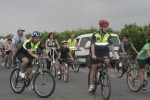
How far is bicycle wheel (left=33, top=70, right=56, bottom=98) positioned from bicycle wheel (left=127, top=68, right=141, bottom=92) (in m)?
2.56

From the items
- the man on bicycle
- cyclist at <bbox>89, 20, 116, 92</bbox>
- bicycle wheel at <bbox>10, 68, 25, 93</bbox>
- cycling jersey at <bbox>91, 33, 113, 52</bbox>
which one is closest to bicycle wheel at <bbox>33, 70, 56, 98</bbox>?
Result: the man on bicycle

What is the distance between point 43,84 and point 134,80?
272cm

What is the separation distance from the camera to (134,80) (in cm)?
990

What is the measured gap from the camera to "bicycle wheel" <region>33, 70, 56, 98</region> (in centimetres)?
863

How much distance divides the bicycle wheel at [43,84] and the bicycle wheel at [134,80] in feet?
8.41

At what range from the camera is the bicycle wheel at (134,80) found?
9.76m

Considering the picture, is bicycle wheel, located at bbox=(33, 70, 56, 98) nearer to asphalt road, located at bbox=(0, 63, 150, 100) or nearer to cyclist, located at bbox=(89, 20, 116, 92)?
asphalt road, located at bbox=(0, 63, 150, 100)

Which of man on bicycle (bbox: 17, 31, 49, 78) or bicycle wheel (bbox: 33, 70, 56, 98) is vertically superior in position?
man on bicycle (bbox: 17, 31, 49, 78)

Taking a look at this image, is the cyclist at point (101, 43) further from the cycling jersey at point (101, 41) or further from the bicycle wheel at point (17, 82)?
the bicycle wheel at point (17, 82)

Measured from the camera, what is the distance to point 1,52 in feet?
70.7

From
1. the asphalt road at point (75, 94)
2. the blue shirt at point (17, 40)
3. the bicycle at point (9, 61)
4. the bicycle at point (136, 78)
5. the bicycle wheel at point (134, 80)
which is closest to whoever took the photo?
the asphalt road at point (75, 94)

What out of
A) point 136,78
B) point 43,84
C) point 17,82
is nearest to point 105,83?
point 43,84

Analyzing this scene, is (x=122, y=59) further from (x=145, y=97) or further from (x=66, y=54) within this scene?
(x=145, y=97)

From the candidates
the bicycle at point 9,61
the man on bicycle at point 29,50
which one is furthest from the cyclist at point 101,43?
the bicycle at point 9,61
